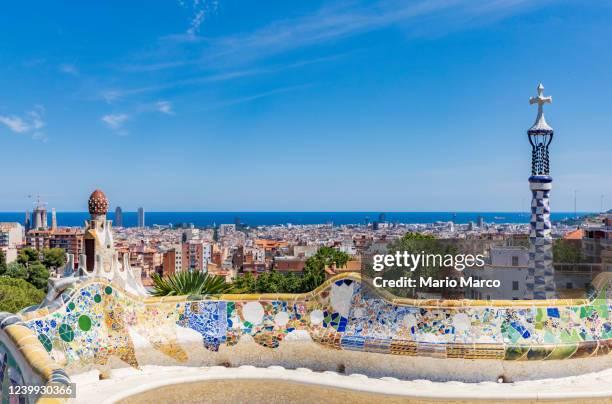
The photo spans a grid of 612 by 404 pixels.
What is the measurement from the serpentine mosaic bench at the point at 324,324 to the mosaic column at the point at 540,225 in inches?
75.0

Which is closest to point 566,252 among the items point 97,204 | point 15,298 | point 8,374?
point 97,204

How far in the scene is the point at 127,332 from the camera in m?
9.49

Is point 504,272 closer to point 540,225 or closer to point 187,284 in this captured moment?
point 540,225

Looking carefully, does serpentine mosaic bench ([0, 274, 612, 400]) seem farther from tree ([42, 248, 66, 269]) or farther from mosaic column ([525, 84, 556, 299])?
tree ([42, 248, 66, 269])

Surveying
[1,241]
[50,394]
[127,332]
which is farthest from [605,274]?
[1,241]

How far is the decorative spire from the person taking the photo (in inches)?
497

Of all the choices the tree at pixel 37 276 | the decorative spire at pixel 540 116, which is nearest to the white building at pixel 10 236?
the tree at pixel 37 276

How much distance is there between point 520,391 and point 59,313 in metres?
7.80

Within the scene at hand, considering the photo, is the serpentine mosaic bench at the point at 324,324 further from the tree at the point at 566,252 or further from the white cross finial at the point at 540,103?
the tree at the point at 566,252

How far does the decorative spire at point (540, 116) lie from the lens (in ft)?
41.4

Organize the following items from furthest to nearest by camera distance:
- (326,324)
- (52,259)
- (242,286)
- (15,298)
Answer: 1. (52,259)
2. (242,286)
3. (15,298)
4. (326,324)

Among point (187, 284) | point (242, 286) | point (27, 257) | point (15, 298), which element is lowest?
point (27, 257)

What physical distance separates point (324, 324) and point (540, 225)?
6073 millimetres

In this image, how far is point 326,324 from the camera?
33.1 ft
